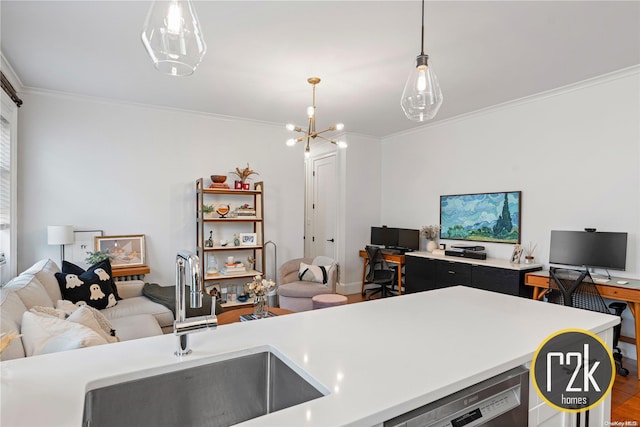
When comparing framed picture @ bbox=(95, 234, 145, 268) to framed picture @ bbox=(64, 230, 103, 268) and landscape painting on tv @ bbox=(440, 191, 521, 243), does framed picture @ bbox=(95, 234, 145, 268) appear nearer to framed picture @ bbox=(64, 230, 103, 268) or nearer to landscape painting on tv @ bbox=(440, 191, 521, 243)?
framed picture @ bbox=(64, 230, 103, 268)

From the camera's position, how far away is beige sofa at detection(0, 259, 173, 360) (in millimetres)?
1635

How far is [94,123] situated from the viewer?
393 cm

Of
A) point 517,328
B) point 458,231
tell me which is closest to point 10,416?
point 517,328

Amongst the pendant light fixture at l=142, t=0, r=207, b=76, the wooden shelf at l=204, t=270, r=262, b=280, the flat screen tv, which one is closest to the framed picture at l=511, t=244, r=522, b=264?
the flat screen tv

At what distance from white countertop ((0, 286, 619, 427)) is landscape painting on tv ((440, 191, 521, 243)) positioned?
8.86 ft

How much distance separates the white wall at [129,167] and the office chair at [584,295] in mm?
3423

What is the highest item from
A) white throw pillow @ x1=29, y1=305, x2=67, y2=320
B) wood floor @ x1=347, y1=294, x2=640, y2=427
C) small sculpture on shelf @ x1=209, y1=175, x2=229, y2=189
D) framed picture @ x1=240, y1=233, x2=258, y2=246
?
small sculpture on shelf @ x1=209, y1=175, x2=229, y2=189

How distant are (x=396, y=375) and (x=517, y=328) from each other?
0.70 m

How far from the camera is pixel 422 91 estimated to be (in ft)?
5.44

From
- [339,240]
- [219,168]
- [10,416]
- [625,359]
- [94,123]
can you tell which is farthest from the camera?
[339,240]

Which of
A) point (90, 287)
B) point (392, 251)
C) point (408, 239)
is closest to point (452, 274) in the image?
point (408, 239)

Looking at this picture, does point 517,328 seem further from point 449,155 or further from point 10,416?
point 449,155

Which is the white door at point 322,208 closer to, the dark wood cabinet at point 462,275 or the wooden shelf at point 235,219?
the dark wood cabinet at point 462,275

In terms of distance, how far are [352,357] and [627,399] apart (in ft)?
9.10
